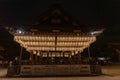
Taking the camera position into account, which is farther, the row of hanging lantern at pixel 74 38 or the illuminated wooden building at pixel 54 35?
the row of hanging lantern at pixel 74 38

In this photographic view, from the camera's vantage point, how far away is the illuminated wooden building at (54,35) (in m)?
17.0

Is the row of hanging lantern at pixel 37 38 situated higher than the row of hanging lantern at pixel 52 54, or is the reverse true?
the row of hanging lantern at pixel 37 38

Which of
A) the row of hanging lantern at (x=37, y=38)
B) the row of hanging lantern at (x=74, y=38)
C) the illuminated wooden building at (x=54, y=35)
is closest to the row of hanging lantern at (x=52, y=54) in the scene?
the illuminated wooden building at (x=54, y=35)

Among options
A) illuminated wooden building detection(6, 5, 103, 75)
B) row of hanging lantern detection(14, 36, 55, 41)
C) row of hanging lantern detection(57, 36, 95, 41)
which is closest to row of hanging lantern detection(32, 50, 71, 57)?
illuminated wooden building detection(6, 5, 103, 75)

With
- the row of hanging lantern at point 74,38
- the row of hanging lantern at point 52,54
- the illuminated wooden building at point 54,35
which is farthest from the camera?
the row of hanging lantern at point 52,54

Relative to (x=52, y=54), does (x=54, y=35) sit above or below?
above

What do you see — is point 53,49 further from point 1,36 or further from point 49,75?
point 1,36

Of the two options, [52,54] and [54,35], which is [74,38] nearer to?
[54,35]

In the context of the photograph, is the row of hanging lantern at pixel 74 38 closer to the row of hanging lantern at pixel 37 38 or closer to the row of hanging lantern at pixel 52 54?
the row of hanging lantern at pixel 37 38

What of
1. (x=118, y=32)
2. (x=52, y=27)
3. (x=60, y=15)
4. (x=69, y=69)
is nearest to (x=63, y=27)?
(x=52, y=27)

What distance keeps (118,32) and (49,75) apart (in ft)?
89.4

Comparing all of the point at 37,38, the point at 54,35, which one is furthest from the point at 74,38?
the point at 37,38

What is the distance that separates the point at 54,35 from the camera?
1755cm

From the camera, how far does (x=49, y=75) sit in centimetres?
1605
